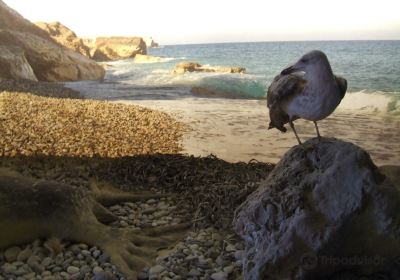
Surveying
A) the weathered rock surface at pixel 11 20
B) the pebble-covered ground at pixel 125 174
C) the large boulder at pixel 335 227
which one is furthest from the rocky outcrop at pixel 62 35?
the large boulder at pixel 335 227

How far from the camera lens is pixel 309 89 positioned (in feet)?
5.41

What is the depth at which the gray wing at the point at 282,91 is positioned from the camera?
5.63ft

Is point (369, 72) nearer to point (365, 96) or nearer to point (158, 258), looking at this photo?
point (365, 96)

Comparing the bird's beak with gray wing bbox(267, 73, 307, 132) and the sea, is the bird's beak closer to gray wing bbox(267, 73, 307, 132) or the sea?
gray wing bbox(267, 73, 307, 132)

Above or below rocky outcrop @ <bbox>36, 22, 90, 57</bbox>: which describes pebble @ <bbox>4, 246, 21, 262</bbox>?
below

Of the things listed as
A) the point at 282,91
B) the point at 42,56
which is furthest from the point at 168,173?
the point at 42,56

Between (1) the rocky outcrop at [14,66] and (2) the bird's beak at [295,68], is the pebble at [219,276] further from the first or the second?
(1) the rocky outcrop at [14,66]

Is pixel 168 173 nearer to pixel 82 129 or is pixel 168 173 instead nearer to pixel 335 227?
pixel 82 129

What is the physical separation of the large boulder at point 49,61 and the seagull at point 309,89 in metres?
5.87

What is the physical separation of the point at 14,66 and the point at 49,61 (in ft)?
3.47

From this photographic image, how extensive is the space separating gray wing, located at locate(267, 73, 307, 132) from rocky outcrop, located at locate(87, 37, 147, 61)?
13.5m

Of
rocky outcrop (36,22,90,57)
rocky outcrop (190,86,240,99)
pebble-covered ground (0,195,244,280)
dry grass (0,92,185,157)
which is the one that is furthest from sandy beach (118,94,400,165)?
rocky outcrop (36,22,90,57)

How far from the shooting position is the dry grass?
348 cm

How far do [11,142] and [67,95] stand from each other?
1824mm
